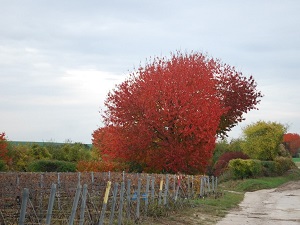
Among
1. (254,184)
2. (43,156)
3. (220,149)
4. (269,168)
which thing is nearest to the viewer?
(254,184)

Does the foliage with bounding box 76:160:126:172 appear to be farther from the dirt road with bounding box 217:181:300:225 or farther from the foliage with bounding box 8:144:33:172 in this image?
the dirt road with bounding box 217:181:300:225

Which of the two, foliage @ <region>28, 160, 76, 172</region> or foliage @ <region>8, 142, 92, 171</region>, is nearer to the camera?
foliage @ <region>28, 160, 76, 172</region>

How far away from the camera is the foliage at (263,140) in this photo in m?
65.5

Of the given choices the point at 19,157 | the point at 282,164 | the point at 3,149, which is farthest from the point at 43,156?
the point at 282,164

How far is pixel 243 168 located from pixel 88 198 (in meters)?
38.4

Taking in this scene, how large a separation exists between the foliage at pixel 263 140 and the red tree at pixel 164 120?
84.6 ft

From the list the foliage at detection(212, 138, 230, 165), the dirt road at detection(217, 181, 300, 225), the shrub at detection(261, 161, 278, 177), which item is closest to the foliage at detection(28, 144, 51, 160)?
the foliage at detection(212, 138, 230, 165)

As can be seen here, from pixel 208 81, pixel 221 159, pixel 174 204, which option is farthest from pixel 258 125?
pixel 174 204

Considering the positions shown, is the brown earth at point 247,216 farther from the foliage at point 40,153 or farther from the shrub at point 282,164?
the shrub at point 282,164

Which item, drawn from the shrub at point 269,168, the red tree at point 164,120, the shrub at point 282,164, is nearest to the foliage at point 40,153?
the red tree at point 164,120

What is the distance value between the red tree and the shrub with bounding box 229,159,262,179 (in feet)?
44.4

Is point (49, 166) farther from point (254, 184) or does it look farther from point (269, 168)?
point (269, 168)

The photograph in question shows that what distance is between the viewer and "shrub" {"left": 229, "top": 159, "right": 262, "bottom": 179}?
177ft

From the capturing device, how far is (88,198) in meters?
17.1
